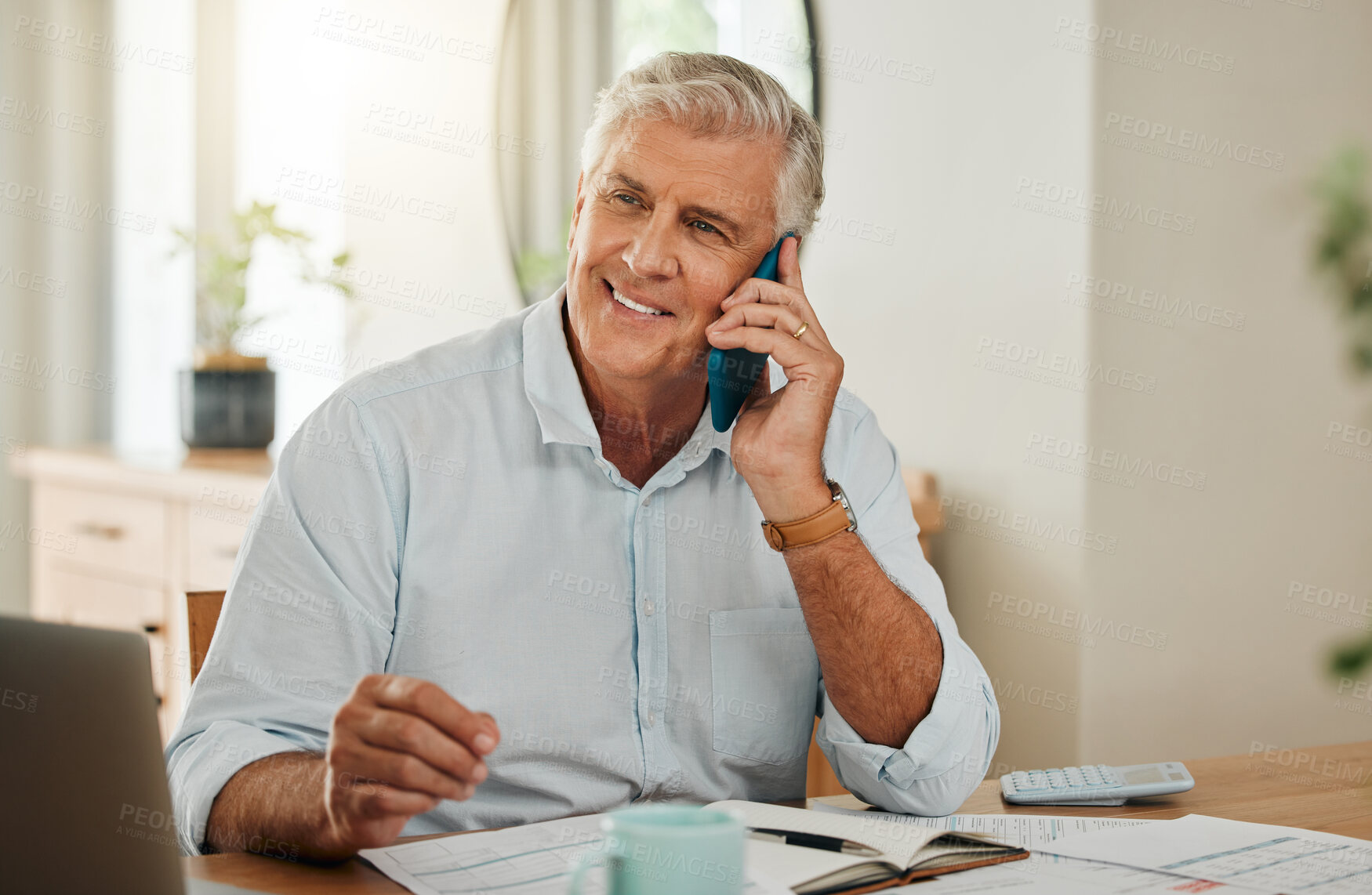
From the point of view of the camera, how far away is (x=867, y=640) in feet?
3.92

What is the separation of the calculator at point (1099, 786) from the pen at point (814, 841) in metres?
0.31

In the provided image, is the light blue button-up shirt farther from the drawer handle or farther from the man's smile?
the drawer handle

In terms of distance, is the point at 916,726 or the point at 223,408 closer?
the point at 916,726

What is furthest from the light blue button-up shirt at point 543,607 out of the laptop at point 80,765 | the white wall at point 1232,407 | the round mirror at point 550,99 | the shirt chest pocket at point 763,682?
the round mirror at point 550,99

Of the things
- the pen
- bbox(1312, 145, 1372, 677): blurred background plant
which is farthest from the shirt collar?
bbox(1312, 145, 1372, 677): blurred background plant

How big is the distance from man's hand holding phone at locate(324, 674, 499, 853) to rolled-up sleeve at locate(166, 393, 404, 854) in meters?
0.20

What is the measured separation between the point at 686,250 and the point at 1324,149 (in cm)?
100

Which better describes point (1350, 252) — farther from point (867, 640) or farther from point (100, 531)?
point (100, 531)

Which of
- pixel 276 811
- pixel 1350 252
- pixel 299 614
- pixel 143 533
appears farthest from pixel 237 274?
pixel 1350 252

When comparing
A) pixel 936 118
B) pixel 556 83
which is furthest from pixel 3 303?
pixel 936 118

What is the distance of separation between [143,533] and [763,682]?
1.99m

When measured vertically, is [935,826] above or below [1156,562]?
below

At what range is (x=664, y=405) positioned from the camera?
4.56 feet

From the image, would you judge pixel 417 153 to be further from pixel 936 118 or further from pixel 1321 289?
pixel 1321 289
